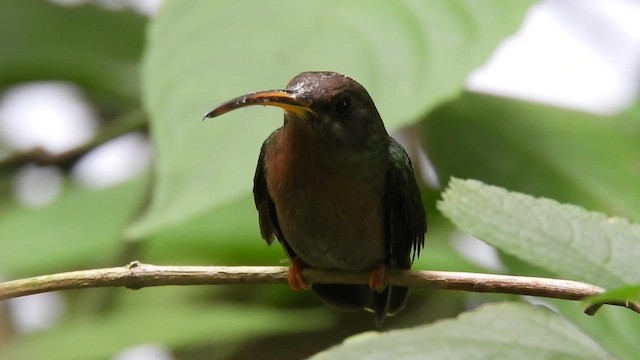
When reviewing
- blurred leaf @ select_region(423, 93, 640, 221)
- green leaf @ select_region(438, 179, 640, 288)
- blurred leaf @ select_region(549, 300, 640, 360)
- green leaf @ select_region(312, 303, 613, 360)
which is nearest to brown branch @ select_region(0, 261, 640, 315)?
green leaf @ select_region(438, 179, 640, 288)

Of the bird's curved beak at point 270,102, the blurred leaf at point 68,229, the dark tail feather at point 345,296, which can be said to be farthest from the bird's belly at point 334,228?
the blurred leaf at point 68,229

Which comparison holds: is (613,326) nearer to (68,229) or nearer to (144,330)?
(144,330)

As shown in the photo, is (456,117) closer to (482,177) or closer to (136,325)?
(482,177)

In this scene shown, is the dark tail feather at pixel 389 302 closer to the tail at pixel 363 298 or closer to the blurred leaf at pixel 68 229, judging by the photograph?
the tail at pixel 363 298

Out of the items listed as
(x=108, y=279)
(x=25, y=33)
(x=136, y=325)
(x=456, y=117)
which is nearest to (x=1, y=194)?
(x=25, y=33)

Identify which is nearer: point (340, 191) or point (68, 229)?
point (340, 191)

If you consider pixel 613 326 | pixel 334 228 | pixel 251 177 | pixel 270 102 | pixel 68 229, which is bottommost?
pixel 613 326

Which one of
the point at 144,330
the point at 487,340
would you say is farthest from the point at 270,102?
the point at 144,330
